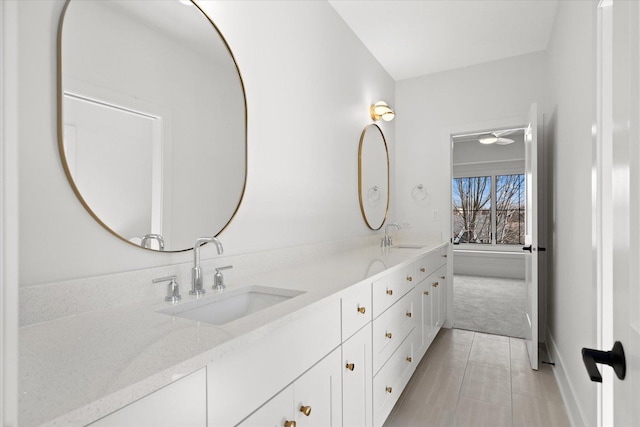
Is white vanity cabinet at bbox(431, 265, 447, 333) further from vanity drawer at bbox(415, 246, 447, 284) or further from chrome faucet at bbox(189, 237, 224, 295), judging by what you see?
chrome faucet at bbox(189, 237, 224, 295)

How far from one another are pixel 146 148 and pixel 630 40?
1313 mm

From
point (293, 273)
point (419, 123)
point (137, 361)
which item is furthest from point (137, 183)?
point (419, 123)

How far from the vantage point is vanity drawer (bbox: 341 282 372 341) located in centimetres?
136

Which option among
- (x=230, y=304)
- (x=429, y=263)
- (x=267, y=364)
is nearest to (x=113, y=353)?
(x=267, y=364)

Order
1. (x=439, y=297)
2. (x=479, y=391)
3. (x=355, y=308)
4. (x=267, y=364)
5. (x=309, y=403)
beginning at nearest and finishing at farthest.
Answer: (x=267, y=364), (x=309, y=403), (x=355, y=308), (x=479, y=391), (x=439, y=297)

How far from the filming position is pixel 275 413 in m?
0.97

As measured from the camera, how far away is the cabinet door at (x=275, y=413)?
2.93ft

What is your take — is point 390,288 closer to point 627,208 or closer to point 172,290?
point 172,290

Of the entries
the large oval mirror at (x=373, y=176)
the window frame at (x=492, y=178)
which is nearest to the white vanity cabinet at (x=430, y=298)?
the large oval mirror at (x=373, y=176)

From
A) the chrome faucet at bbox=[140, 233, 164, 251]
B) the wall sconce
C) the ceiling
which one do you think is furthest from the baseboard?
the ceiling

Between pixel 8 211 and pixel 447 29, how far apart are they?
3271mm

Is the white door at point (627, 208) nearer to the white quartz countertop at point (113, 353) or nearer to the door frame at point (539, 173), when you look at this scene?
the white quartz countertop at point (113, 353)

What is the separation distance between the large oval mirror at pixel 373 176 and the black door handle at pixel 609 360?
2347mm

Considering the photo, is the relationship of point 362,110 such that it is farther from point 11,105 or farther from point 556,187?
point 11,105
